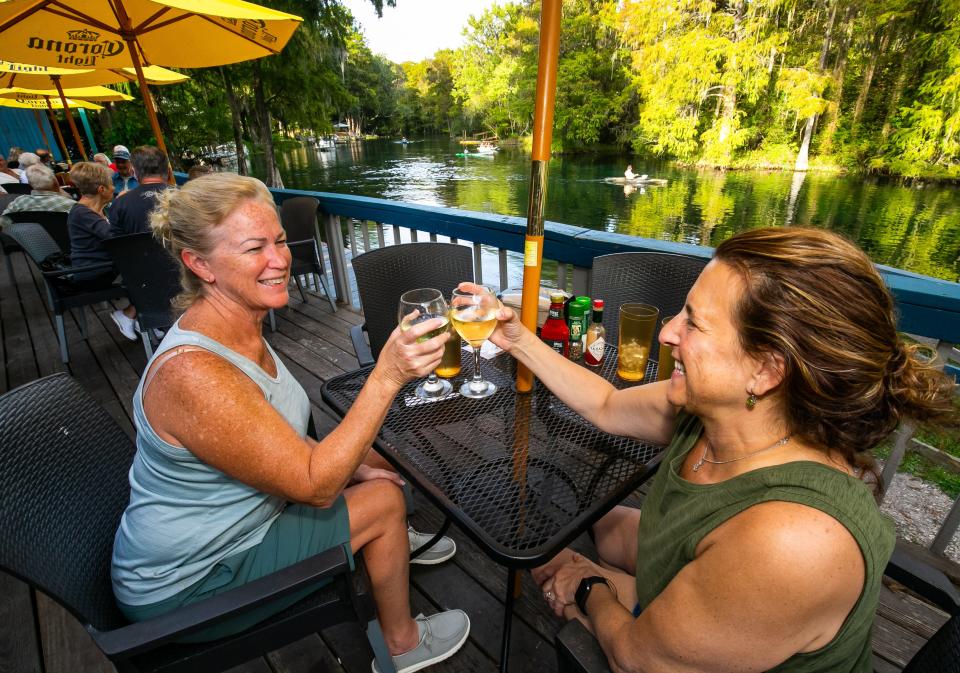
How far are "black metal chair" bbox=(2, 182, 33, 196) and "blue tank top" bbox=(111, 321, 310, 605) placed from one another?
895 cm

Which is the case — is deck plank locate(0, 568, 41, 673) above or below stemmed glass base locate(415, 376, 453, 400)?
below

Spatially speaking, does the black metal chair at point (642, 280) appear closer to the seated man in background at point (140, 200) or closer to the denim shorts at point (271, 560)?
the denim shorts at point (271, 560)

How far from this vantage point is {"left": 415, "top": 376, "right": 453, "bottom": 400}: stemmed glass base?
1.54m

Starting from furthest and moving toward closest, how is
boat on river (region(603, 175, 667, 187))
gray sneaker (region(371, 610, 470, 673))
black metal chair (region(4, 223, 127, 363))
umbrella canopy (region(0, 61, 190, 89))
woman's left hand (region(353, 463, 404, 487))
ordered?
boat on river (region(603, 175, 667, 187))
umbrella canopy (region(0, 61, 190, 89))
black metal chair (region(4, 223, 127, 363))
woman's left hand (region(353, 463, 404, 487))
gray sneaker (region(371, 610, 470, 673))

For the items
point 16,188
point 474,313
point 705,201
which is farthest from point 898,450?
point 705,201

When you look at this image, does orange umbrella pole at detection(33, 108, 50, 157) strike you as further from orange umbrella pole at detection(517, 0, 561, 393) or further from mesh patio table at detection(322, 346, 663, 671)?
orange umbrella pole at detection(517, 0, 561, 393)

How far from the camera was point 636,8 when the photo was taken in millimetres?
28438

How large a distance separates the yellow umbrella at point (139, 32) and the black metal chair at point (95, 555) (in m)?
2.98

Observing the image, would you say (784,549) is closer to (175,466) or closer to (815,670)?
(815,670)

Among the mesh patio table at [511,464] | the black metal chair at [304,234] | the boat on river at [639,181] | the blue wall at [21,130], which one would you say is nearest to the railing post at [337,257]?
the black metal chair at [304,234]

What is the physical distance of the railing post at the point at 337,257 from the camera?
14.0 ft

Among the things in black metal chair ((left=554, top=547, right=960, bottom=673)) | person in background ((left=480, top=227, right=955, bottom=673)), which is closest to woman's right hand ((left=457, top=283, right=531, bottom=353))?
person in background ((left=480, top=227, right=955, bottom=673))

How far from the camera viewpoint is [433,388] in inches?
61.4

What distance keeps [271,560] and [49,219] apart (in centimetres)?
525
